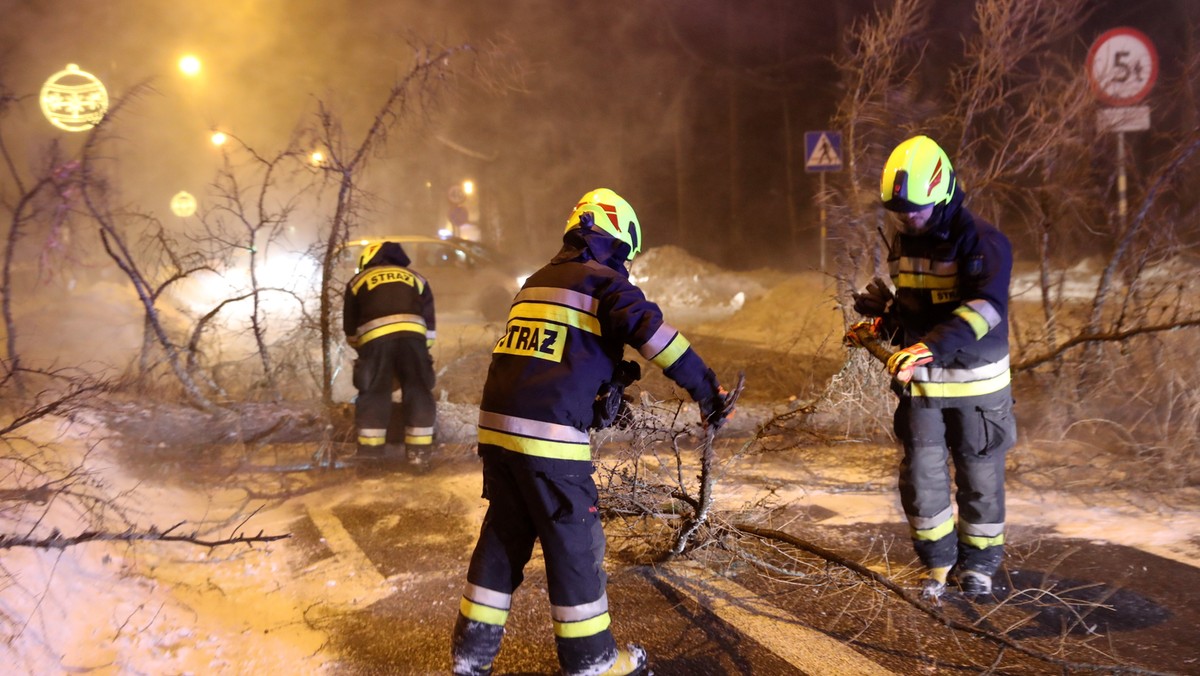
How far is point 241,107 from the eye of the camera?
1276 cm

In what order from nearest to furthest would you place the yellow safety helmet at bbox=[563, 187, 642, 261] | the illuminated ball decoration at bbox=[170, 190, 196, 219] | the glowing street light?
the yellow safety helmet at bbox=[563, 187, 642, 261]
the glowing street light
the illuminated ball decoration at bbox=[170, 190, 196, 219]

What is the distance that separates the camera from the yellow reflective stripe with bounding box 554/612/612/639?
269 cm

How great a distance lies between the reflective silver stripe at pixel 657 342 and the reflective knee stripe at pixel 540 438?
365 millimetres

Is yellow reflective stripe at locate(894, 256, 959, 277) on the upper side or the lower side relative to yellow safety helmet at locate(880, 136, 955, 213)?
lower

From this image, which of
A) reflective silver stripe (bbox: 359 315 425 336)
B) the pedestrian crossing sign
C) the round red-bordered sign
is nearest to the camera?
the round red-bordered sign

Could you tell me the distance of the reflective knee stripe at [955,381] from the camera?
343 centimetres

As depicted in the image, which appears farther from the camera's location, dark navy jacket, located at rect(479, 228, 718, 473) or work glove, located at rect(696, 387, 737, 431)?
work glove, located at rect(696, 387, 737, 431)

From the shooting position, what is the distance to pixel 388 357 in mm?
5711

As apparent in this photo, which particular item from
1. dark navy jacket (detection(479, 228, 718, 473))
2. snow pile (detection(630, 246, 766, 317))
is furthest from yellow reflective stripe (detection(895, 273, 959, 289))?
snow pile (detection(630, 246, 766, 317))

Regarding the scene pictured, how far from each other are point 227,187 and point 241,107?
759 cm

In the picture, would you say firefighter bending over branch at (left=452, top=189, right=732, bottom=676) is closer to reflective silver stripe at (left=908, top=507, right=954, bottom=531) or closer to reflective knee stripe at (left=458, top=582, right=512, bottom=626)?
reflective knee stripe at (left=458, top=582, right=512, bottom=626)

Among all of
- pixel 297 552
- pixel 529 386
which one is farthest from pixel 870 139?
pixel 297 552

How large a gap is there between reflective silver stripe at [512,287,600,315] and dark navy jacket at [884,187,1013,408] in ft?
4.84

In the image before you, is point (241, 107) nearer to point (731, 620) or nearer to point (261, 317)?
point (261, 317)
